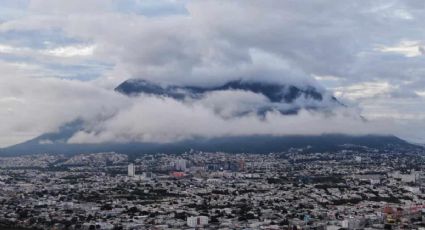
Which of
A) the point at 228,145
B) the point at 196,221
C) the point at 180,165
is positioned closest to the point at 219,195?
the point at 196,221

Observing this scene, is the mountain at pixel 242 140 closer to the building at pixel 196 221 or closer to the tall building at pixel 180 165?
the tall building at pixel 180 165

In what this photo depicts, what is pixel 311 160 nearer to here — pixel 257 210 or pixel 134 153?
pixel 134 153

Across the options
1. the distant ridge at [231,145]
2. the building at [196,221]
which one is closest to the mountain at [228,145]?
the distant ridge at [231,145]

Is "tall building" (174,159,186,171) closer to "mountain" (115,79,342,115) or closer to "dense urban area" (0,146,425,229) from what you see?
"dense urban area" (0,146,425,229)

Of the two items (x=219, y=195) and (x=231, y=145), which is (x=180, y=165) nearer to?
(x=219, y=195)

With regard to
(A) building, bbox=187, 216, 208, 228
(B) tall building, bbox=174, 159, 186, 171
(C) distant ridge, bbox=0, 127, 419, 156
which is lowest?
(A) building, bbox=187, 216, 208, 228

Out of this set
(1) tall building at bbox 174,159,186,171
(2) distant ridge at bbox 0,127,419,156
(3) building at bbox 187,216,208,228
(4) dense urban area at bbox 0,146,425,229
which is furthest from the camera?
(2) distant ridge at bbox 0,127,419,156

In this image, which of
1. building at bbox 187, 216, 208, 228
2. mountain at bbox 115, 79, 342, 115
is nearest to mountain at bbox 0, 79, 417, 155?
mountain at bbox 115, 79, 342, 115
